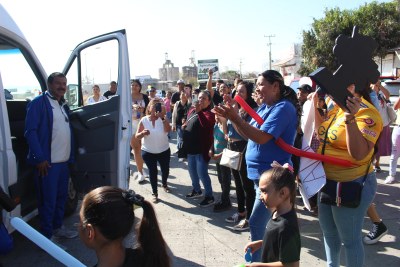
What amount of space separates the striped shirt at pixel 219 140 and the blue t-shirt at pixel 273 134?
177cm

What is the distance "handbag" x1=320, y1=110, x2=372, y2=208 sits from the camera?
2.06 metres

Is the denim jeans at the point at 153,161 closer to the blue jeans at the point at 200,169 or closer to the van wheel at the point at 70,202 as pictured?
the blue jeans at the point at 200,169

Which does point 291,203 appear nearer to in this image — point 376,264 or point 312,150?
point 312,150

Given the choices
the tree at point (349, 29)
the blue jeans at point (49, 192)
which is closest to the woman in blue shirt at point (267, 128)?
the blue jeans at point (49, 192)

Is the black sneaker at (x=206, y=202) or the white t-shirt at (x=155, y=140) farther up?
the white t-shirt at (x=155, y=140)

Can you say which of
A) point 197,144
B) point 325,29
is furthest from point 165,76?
point 197,144

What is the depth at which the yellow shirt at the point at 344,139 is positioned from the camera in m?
1.99

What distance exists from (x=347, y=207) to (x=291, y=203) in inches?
20.6

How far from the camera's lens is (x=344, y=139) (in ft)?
6.83

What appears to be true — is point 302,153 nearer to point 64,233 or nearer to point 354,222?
point 354,222

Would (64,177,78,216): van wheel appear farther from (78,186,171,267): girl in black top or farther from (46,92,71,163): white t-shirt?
(78,186,171,267): girl in black top

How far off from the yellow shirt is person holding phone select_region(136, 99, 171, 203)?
9.81ft

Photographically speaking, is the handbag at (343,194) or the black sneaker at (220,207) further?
the black sneaker at (220,207)

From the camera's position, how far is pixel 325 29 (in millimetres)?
19219
